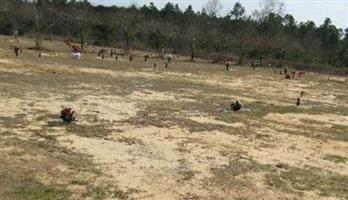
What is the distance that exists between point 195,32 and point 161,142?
5459 cm

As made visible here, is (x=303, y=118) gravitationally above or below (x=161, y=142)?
below

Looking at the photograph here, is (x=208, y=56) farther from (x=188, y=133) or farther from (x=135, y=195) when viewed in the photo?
(x=135, y=195)

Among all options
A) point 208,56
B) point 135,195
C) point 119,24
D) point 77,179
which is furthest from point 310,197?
point 119,24

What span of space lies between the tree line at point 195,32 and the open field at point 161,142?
3049 cm

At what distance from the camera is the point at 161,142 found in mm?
16984

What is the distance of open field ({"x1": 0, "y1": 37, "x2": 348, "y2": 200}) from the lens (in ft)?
41.5

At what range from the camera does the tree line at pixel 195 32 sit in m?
65.2

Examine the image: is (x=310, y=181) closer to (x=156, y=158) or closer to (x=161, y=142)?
(x=156, y=158)

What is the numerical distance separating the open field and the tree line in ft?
100

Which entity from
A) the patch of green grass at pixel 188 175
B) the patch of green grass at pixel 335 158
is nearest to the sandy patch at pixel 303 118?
the patch of green grass at pixel 335 158

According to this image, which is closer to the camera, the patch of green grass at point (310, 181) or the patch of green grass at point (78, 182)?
the patch of green grass at point (78, 182)

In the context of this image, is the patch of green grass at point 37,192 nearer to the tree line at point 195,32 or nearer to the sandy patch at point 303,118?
the sandy patch at point 303,118

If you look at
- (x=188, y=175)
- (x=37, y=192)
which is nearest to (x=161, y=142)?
(x=188, y=175)

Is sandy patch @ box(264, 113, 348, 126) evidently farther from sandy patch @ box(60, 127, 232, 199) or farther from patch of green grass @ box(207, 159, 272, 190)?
patch of green grass @ box(207, 159, 272, 190)
